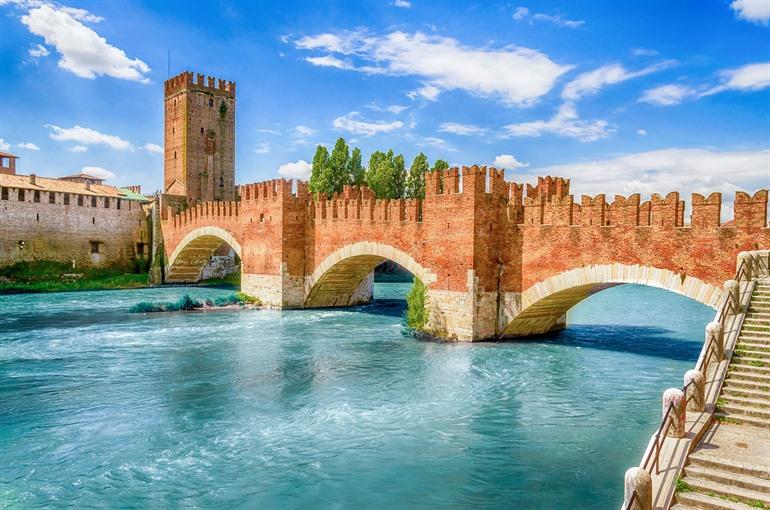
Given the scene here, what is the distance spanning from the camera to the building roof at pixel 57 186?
39.1 meters

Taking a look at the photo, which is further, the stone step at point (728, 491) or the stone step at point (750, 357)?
the stone step at point (750, 357)

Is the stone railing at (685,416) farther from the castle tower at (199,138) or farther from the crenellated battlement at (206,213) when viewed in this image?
the castle tower at (199,138)

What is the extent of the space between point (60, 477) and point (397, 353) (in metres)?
11.1

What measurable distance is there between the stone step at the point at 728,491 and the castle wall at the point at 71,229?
4213 cm

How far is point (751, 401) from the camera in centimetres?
884

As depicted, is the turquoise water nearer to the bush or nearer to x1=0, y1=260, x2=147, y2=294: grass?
the bush

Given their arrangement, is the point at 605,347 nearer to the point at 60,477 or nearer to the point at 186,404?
the point at 186,404

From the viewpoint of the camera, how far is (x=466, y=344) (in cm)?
1952

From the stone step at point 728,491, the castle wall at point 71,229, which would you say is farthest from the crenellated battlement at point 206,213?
the stone step at point 728,491

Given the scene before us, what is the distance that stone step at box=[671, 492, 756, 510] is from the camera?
666 centimetres

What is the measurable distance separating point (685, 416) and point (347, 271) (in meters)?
21.5

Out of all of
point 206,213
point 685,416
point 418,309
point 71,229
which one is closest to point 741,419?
point 685,416

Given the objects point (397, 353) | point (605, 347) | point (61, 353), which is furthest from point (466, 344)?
point (61, 353)

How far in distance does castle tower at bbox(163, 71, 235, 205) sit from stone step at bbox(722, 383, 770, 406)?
4626cm
